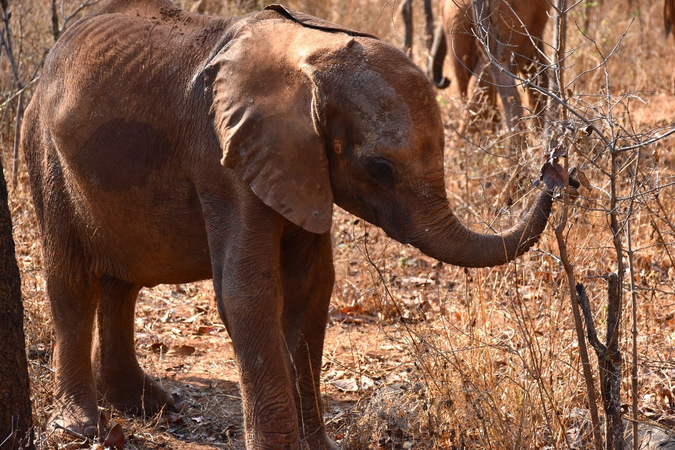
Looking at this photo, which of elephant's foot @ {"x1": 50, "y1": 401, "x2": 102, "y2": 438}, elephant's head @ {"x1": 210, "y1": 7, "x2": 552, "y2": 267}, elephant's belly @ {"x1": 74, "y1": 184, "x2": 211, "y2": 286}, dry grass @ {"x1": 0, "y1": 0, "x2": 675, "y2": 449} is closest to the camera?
elephant's head @ {"x1": 210, "y1": 7, "x2": 552, "y2": 267}

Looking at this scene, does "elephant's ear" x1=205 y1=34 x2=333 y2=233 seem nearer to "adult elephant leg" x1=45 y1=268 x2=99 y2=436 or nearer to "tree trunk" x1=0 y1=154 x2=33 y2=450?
"tree trunk" x1=0 y1=154 x2=33 y2=450

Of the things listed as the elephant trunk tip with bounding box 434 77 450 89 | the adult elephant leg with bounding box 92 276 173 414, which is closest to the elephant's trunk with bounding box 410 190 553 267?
the adult elephant leg with bounding box 92 276 173 414

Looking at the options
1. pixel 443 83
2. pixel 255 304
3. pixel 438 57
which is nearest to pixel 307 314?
pixel 255 304

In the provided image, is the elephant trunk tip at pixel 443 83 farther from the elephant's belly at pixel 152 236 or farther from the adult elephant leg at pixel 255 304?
the adult elephant leg at pixel 255 304

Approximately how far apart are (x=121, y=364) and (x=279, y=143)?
2037 millimetres

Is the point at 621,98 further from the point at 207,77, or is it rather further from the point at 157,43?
the point at 157,43

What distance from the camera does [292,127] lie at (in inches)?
151

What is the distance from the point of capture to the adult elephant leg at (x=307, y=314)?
4.52 metres

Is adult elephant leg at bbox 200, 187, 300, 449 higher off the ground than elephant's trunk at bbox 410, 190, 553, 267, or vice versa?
elephant's trunk at bbox 410, 190, 553, 267

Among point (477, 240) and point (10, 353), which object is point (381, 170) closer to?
point (477, 240)

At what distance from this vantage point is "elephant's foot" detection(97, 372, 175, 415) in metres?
5.32

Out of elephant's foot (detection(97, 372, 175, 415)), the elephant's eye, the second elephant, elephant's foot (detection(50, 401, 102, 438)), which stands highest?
the second elephant

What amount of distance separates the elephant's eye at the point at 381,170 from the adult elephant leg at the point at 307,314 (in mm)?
654

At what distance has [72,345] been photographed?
16.2ft
